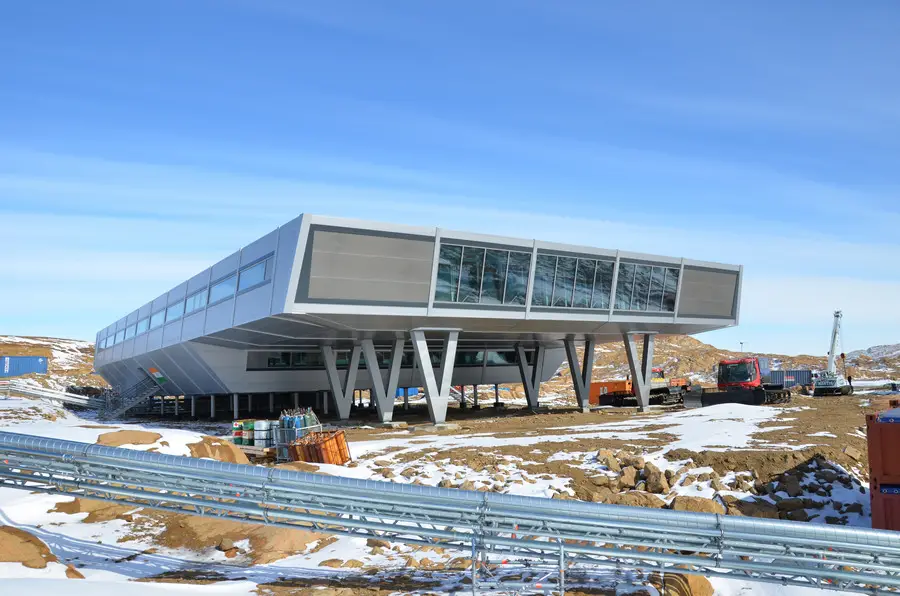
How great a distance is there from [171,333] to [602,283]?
31208mm

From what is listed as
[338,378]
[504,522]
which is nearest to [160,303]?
[338,378]

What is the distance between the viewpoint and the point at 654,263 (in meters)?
43.5

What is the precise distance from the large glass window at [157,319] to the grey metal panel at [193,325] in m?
7.01

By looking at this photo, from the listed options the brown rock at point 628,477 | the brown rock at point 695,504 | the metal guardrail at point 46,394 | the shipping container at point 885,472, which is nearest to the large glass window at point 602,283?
the brown rock at point 628,477

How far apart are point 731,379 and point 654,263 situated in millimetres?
10884

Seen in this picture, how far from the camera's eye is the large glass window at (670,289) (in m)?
44.9

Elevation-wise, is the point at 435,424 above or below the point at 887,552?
below

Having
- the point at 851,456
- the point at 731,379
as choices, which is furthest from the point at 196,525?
the point at 731,379

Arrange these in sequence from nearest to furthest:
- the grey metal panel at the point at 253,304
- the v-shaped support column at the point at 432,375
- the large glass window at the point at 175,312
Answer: the grey metal panel at the point at 253,304
the v-shaped support column at the point at 432,375
the large glass window at the point at 175,312

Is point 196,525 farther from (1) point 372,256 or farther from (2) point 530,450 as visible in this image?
(1) point 372,256

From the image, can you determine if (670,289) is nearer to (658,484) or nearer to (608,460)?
(608,460)

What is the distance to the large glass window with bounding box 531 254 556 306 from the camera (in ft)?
125

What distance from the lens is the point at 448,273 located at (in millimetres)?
34906

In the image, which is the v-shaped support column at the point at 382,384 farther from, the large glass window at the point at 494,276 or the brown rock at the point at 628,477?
the brown rock at the point at 628,477
